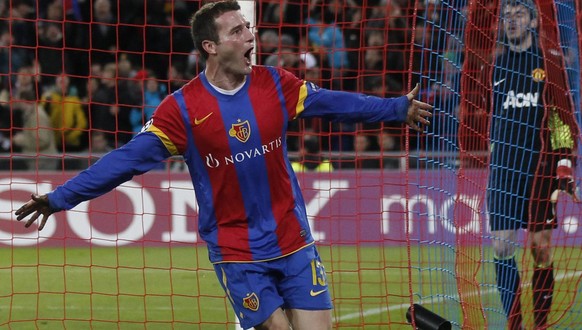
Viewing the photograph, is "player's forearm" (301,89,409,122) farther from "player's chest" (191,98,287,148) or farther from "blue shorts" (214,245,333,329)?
"blue shorts" (214,245,333,329)

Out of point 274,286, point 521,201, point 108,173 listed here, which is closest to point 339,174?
point 521,201

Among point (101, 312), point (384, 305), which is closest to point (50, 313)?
point (101, 312)

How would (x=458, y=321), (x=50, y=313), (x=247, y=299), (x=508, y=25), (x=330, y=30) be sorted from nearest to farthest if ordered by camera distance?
(x=247, y=299) → (x=458, y=321) → (x=508, y=25) → (x=50, y=313) → (x=330, y=30)

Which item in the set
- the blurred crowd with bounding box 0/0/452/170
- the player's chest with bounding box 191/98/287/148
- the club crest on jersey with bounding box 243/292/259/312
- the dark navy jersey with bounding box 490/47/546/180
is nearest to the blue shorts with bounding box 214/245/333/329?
the club crest on jersey with bounding box 243/292/259/312

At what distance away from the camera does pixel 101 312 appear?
9.73m

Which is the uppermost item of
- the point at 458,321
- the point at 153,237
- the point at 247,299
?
the point at 247,299

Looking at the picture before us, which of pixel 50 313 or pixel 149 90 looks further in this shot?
pixel 149 90

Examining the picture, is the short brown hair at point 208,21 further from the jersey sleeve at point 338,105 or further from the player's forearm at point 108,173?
the player's forearm at point 108,173

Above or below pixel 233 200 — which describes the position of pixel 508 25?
above

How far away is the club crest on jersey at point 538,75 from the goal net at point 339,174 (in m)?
0.01

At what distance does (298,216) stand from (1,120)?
954 cm

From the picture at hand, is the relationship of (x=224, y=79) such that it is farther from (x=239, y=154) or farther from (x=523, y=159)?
(x=523, y=159)

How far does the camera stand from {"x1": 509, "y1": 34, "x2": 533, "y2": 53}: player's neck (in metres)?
8.13

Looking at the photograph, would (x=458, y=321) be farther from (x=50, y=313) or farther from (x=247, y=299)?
(x=50, y=313)
